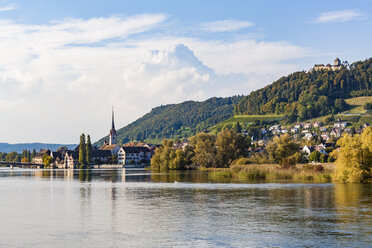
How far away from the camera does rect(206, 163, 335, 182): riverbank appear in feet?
211

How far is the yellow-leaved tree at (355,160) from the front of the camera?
56438 mm

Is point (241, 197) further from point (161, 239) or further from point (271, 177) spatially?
point (271, 177)

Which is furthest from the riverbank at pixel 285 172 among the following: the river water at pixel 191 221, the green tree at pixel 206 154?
the green tree at pixel 206 154

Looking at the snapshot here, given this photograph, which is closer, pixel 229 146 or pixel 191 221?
pixel 191 221

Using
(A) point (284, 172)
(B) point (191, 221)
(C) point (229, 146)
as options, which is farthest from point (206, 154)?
(B) point (191, 221)

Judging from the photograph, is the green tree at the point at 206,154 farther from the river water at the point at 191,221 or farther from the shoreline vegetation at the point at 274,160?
the river water at the point at 191,221

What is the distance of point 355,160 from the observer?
5669cm

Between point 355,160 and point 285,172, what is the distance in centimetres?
1440

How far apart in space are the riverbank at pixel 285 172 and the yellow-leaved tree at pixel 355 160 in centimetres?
504

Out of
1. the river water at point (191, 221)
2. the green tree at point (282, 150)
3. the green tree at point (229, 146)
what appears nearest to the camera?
the river water at point (191, 221)

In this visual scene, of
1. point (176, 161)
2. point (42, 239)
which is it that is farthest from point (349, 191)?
point (176, 161)

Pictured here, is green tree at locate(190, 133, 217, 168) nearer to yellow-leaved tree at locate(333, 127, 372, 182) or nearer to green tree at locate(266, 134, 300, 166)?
green tree at locate(266, 134, 300, 166)

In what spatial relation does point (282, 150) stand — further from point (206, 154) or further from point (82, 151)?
point (82, 151)

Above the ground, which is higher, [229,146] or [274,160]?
[229,146]
